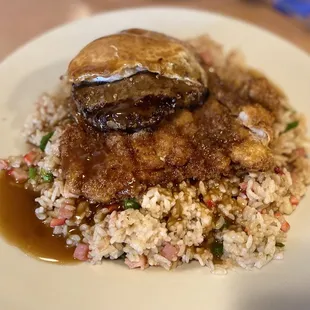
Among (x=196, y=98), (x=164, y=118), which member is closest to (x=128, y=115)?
(x=164, y=118)

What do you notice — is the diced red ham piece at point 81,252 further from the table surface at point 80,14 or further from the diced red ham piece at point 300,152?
the table surface at point 80,14

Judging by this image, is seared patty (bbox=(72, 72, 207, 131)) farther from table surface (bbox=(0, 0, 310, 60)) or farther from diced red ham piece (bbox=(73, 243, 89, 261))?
table surface (bbox=(0, 0, 310, 60))

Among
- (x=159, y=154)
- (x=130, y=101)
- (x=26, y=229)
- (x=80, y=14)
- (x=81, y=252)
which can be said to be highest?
(x=130, y=101)

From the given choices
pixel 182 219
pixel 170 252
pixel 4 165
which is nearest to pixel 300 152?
pixel 182 219

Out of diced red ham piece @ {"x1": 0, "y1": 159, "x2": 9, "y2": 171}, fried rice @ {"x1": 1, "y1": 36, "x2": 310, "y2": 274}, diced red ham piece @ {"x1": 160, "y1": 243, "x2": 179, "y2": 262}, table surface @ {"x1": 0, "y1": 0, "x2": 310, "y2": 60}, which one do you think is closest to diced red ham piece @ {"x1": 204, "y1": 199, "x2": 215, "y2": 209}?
fried rice @ {"x1": 1, "y1": 36, "x2": 310, "y2": 274}

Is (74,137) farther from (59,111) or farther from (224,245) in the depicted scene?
(224,245)

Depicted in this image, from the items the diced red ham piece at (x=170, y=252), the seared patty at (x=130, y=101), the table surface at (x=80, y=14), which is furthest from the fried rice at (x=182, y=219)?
the table surface at (x=80, y=14)

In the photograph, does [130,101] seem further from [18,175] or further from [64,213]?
[18,175]
